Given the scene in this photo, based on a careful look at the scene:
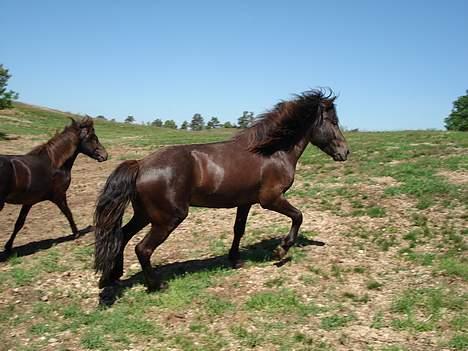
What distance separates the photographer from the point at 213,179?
6699mm

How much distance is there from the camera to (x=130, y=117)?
112 meters

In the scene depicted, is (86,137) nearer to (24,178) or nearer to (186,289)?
(24,178)

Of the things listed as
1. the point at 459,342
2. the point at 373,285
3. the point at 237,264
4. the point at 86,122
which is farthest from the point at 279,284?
the point at 86,122

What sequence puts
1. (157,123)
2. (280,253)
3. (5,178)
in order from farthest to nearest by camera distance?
(157,123) < (5,178) < (280,253)

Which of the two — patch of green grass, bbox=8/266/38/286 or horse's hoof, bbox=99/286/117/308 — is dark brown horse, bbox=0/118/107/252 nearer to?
patch of green grass, bbox=8/266/38/286

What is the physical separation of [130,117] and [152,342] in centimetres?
11044

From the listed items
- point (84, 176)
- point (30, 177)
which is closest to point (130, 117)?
point (84, 176)

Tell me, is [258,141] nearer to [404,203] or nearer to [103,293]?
[103,293]

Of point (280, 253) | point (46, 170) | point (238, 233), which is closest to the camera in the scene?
point (280, 253)

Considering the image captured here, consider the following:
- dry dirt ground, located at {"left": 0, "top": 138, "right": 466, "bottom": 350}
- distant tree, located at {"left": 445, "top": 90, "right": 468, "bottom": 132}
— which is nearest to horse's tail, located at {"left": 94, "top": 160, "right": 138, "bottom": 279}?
dry dirt ground, located at {"left": 0, "top": 138, "right": 466, "bottom": 350}

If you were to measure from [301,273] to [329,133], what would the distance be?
2468 mm

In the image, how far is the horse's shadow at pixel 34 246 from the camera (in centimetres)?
859

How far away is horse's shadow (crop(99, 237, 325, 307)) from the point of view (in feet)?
21.6

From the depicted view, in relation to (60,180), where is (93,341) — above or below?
below
